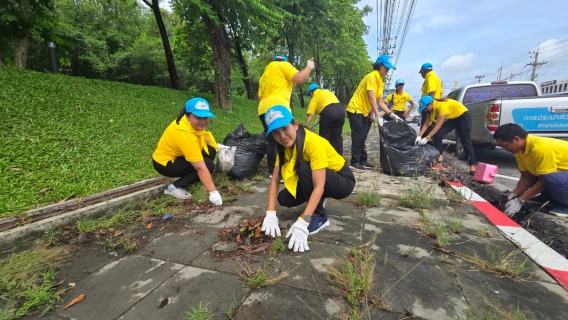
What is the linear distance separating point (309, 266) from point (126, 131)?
4.31 m

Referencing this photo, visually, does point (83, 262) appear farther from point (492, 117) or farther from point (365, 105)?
point (492, 117)

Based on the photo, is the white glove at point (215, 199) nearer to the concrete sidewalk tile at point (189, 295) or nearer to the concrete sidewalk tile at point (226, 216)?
the concrete sidewalk tile at point (226, 216)

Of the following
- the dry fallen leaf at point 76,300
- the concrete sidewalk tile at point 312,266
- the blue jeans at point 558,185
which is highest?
the blue jeans at point 558,185

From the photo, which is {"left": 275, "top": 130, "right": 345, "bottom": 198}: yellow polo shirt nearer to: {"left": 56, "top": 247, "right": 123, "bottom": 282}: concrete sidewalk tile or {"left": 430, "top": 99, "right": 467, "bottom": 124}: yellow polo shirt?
{"left": 56, "top": 247, "right": 123, "bottom": 282}: concrete sidewalk tile

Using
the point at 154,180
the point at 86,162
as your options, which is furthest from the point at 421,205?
the point at 86,162

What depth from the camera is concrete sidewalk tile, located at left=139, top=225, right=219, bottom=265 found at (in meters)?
1.90

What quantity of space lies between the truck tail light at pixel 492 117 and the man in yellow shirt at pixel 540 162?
2.02m

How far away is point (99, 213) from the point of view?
2.54 meters

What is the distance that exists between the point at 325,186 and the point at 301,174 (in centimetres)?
24

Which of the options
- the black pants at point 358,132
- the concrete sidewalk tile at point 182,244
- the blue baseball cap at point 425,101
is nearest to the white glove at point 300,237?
the concrete sidewalk tile at point 182,244

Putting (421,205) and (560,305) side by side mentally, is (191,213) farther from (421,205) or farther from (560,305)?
(560,305)

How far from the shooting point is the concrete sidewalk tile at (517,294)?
1.37m

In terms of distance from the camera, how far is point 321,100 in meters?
4.07

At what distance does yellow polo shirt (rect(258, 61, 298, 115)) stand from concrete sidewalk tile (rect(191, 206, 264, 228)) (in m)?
1.45
